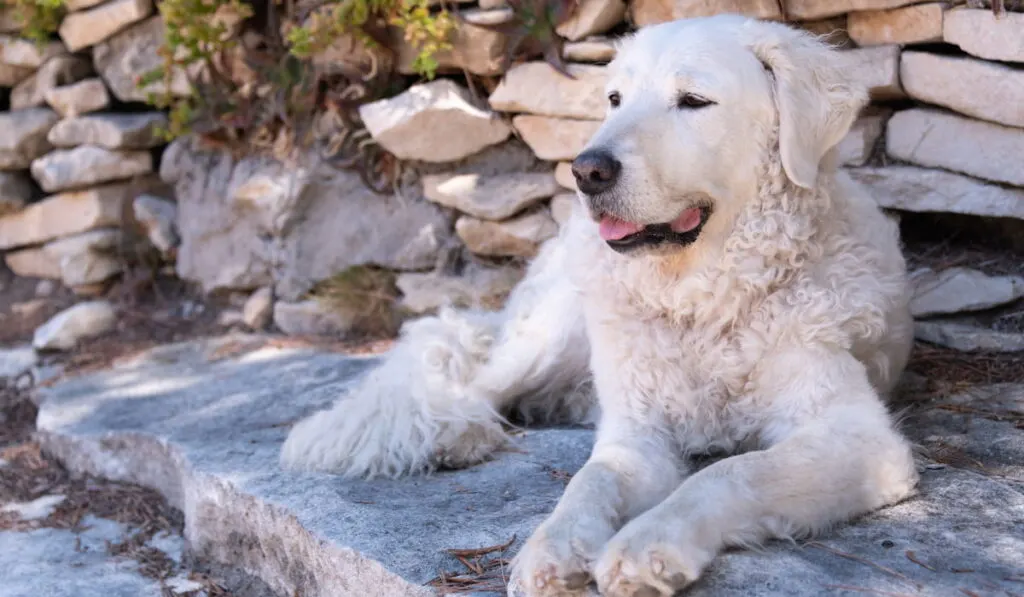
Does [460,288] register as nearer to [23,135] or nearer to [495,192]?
[495,192]

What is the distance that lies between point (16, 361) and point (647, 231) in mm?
Answer: 4377

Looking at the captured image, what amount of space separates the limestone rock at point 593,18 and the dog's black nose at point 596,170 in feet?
6.68

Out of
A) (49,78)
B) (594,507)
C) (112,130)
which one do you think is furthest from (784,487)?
(49,78)

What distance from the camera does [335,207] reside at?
544cm

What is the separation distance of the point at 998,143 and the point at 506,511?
2.27 meters

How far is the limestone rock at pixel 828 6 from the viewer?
3766 mm

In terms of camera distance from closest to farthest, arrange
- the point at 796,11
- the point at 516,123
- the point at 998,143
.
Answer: the point at 998,143
the point at 796,11
the point at 516,123

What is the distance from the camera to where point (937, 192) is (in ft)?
12.5

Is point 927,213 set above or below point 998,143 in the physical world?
below

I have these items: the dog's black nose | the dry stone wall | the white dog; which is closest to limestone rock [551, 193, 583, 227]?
the dry stone wall

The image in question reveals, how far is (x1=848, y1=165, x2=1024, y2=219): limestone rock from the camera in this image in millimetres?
3648

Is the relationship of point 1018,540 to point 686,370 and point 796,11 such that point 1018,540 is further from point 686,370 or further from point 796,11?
point 796,11

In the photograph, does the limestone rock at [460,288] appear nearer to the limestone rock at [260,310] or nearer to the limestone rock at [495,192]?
the limestone rock at [495,192]

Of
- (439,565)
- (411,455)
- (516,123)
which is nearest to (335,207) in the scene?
(516,123)
